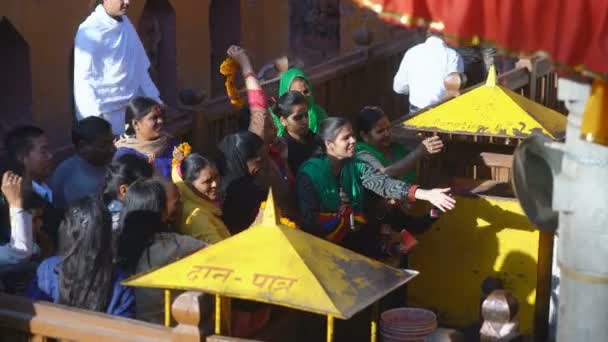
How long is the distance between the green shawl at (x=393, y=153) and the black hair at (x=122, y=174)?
65.2 inches

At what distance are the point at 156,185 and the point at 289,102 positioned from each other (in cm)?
227

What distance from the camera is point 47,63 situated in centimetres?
1215

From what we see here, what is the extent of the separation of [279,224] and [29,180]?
7.63 ft

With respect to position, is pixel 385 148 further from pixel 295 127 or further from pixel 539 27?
pixel 539 27

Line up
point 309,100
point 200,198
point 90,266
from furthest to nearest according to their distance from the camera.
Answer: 1. point 309,100
2. point 200,198
3. point 90,266

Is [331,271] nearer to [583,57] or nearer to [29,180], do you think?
[583,57]

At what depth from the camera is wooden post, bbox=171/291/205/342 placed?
507cm

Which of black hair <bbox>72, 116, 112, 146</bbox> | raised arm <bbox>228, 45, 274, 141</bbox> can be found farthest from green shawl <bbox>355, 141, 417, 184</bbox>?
black hair <bbox>72, 116, 112, 146</bbox>

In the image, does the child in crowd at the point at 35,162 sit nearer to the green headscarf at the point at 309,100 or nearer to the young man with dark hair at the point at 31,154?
the young man with dark hair at the point at 31,154

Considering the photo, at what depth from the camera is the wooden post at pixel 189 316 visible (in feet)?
16.6

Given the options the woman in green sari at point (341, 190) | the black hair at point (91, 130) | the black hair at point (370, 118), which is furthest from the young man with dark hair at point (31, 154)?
the black hair at point (370, 118)

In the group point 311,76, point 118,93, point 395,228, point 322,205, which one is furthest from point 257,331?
point 311,76

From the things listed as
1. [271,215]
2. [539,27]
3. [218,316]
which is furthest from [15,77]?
[539,27]

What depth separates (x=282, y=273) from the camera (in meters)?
5.05
